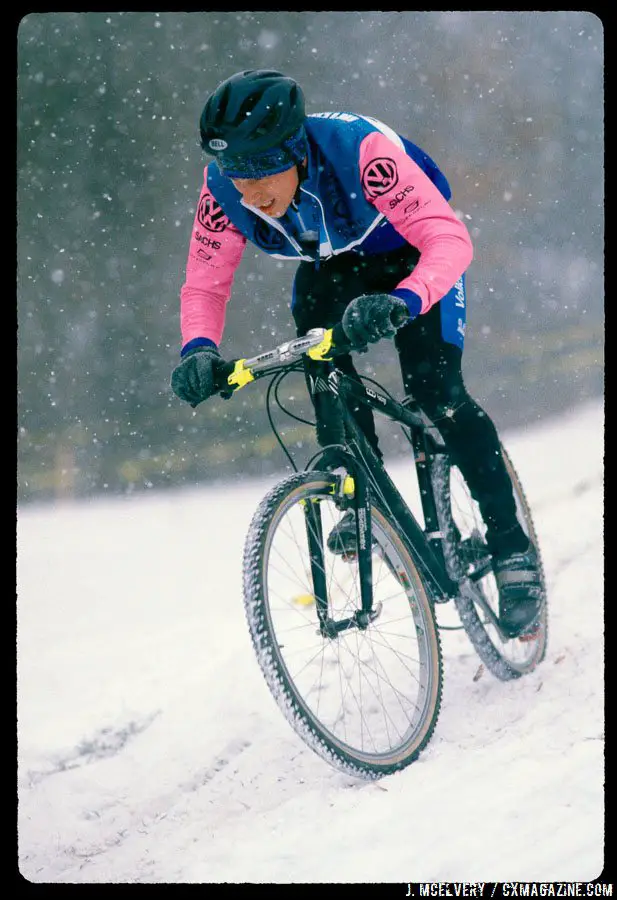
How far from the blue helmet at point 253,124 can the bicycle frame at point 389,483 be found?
27.7 inches

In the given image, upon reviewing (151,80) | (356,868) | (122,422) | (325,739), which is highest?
(151,80)

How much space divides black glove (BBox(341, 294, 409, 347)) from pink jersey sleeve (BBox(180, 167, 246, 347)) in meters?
0.77

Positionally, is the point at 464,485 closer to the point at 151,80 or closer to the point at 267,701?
the point at 267,701

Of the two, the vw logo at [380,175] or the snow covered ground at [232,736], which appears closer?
the snow covered ground at [232,736]

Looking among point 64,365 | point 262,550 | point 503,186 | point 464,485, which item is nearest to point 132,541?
point 64,365

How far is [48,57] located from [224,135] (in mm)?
1542

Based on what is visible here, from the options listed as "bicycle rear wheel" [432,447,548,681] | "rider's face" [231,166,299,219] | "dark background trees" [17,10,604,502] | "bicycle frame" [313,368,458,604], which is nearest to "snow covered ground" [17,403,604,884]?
"bicycle rear wheel" [432,447,548,681]

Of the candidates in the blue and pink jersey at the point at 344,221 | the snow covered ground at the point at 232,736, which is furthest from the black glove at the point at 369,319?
the snow covered ground at the point at 232,736

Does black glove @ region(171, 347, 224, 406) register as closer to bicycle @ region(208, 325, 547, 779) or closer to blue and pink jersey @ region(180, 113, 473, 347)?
bicycle @ region(208, 325, 547, 779)

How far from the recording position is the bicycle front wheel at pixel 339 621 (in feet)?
8.07

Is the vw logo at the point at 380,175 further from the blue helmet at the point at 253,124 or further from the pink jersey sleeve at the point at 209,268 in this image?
the pink jersey sleeve at the point at 209,268

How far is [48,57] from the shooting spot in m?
3.66

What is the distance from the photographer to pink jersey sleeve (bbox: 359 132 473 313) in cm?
277

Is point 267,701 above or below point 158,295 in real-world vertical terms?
below
